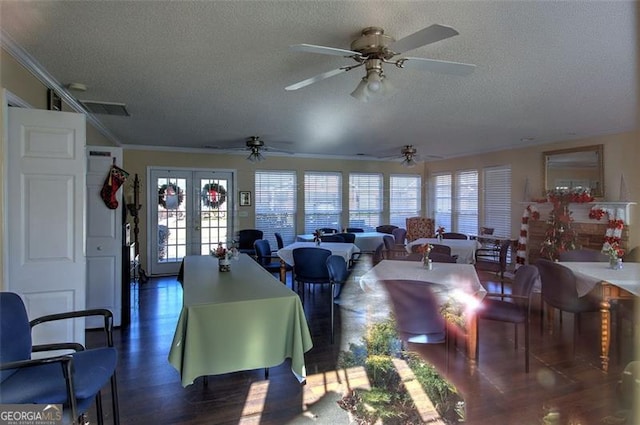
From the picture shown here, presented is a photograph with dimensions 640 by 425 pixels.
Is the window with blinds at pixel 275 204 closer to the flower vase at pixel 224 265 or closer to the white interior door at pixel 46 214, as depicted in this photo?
the flower vase at pixel 224 265

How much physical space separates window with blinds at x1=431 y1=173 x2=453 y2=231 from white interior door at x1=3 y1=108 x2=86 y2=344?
783cm

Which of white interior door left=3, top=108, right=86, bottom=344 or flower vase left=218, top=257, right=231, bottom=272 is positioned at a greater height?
white interior door left=3, top=108, right=86, bottom=344

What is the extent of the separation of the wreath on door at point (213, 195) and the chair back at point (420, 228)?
4676 mm

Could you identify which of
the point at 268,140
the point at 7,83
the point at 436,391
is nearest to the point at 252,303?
the point at 436,391

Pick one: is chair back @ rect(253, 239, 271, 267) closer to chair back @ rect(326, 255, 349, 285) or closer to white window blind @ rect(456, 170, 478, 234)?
chair back @ rect(326, 255, 349, 285)

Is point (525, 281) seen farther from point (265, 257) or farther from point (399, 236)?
point (399, 236)

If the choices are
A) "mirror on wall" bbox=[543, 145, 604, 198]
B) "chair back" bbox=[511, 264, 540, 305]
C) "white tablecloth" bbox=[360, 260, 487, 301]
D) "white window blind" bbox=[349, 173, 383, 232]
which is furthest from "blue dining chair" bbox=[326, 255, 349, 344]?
"white window blind" bbox=[349, 173, 383, 232]

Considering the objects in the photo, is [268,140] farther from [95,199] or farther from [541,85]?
[541,85]

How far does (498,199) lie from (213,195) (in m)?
6.04

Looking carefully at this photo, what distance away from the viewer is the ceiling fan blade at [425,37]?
178cm

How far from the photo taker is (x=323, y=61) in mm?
2807

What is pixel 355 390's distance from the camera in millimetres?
2799

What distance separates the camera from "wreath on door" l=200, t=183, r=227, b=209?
7496mm

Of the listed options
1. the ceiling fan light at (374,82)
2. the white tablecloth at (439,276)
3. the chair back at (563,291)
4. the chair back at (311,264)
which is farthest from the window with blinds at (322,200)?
the ceiling fan light at (374,82)
